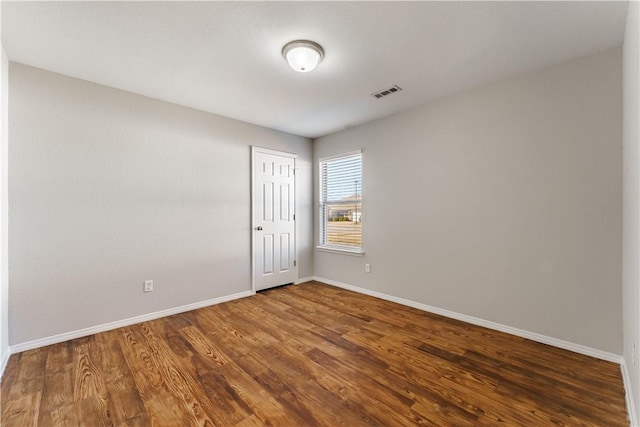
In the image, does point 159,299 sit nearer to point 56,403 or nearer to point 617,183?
point 56,403

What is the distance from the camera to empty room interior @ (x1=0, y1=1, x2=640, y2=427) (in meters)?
1.79

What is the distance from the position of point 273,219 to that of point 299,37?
2761 millimetres

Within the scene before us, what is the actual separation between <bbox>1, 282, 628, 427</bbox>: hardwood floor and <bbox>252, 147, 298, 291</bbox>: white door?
4.47 feet

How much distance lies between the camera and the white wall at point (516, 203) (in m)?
2.23

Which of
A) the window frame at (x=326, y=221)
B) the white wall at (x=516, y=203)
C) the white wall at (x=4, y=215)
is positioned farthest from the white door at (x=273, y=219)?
the white wall at (x=4, y=215)

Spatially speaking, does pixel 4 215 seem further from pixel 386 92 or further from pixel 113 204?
pixel 386 92

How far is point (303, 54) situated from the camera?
2205 millimetres

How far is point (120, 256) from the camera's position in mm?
2938

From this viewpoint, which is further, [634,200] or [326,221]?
[326,221]

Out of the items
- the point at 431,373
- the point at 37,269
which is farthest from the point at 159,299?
the point at 431,373

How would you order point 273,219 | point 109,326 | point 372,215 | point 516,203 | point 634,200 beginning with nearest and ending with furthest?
point 634,200 → point 516,203 → point 109,326 → point 372,215 → point 273,219

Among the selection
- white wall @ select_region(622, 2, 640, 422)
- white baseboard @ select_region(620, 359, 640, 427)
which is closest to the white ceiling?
white wall @ select_region(622, 2, 640, 422)

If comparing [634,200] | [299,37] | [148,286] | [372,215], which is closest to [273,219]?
[372,215]

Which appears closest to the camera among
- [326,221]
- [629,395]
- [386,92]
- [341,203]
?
[629,395]
